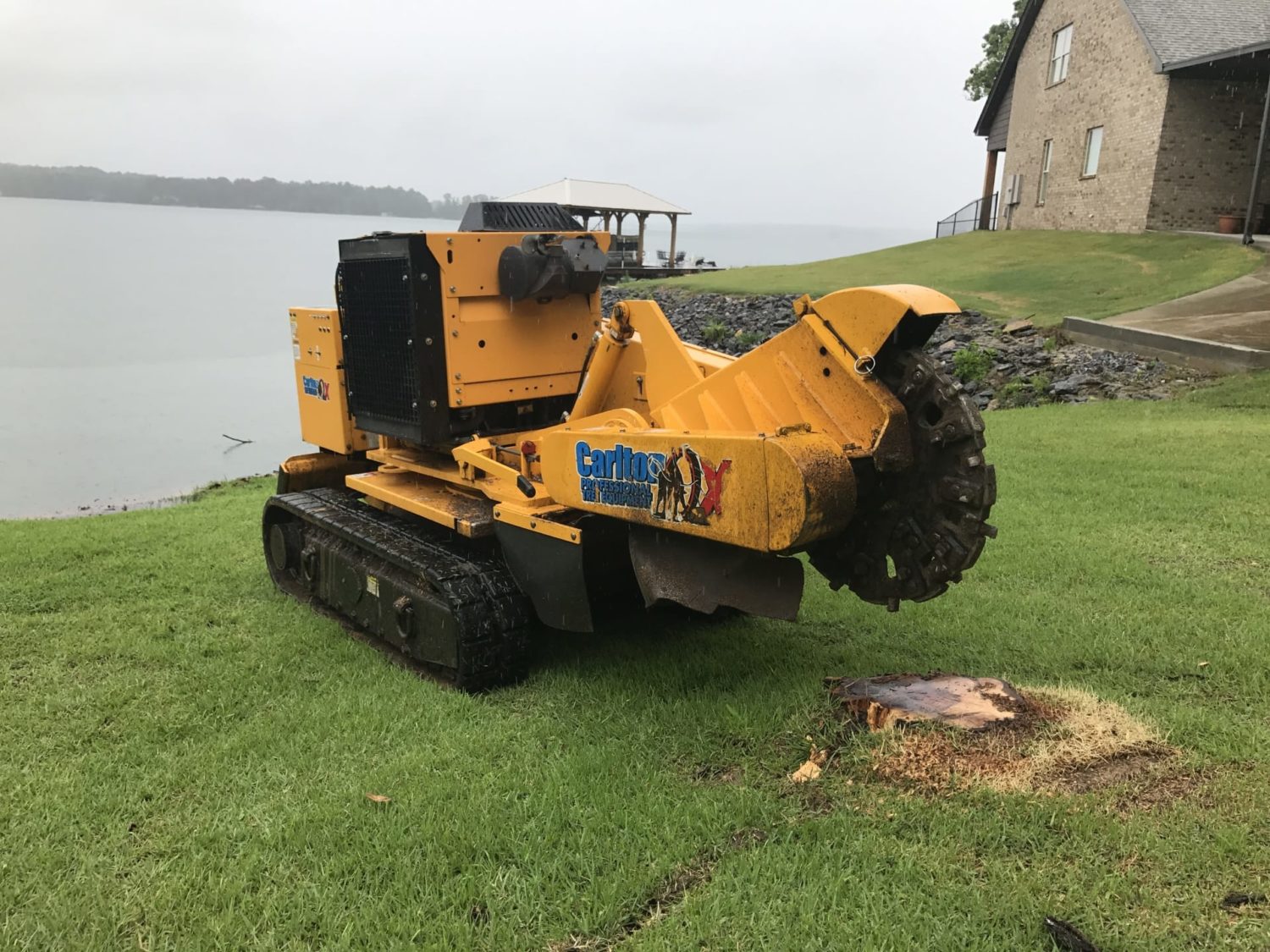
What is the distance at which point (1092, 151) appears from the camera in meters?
24.8

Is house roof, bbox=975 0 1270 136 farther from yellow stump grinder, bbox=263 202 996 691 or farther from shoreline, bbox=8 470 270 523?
shoreline, bbox=8 470 270 523

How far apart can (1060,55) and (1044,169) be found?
3098mm

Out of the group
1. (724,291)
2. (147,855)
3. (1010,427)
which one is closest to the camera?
(147,855)

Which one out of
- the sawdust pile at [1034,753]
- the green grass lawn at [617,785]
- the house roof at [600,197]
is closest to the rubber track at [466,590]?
the green grass lawn at [617,785]

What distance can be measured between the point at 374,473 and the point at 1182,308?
14.6 meters

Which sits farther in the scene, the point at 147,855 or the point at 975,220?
the point at 975,220

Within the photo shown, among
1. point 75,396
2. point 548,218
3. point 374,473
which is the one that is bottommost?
point 75,396

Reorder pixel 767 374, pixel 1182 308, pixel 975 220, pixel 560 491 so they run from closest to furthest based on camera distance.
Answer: pixel 767 374
pixel 560 491
pixel 1182 308
pixel 975 220

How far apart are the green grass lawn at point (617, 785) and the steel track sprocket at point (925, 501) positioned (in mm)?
709

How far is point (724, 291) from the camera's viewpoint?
2841cm

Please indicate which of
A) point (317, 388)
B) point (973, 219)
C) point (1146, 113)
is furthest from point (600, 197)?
point (317, 388)

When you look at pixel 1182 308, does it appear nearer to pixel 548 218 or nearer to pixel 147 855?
pixel 548 218

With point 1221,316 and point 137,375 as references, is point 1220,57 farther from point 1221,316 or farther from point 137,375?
point 137,375

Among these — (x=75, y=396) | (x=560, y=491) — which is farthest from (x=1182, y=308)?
(x=75, y=396)
